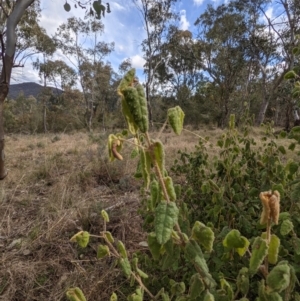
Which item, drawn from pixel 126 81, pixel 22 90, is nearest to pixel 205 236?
pixel 126 81

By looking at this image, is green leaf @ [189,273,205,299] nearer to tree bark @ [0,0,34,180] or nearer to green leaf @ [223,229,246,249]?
green leaf @ [223,229,246,249]

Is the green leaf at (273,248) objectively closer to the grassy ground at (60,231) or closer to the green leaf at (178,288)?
the green leaf at (178,288)

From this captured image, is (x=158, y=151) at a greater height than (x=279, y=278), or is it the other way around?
(x=158, y=151)

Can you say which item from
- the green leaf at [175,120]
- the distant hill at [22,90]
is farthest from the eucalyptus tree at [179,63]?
the green leaf at [175,120]

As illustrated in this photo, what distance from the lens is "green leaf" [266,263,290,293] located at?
1.20 feet

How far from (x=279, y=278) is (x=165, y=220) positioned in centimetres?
20

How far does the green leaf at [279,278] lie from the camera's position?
0.37m

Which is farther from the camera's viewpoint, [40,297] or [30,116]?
[30,116]

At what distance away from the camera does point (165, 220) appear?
0.39m

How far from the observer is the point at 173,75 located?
2005 cm

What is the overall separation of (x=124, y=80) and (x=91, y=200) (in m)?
2.20

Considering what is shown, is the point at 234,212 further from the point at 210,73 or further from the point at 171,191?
the point at 210,73

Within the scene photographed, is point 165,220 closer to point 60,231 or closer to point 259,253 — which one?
point 259,253

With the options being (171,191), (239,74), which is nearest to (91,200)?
(171,191)
